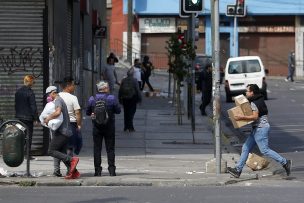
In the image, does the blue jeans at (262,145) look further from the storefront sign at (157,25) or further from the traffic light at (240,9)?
the storefront sign at (157,25)

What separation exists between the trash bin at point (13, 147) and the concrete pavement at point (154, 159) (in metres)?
0.42

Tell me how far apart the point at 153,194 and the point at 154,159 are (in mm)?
5106

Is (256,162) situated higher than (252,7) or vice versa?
(252,7)

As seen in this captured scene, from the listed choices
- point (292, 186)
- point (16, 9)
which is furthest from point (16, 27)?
point (292, 186)

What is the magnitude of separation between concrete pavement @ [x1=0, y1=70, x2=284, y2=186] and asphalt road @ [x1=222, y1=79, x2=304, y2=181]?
111 cm

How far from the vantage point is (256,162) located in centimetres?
1703

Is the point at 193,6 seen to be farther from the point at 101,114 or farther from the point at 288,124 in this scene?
the point at 288,124

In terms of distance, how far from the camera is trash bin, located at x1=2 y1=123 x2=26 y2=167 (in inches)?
584

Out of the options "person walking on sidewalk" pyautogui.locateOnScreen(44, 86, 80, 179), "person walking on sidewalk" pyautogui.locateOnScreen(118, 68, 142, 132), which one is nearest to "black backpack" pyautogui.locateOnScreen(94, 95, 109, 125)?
"person walking on sidewalk" pyautogui.locateOnScreen(44, 86, 80, 179)

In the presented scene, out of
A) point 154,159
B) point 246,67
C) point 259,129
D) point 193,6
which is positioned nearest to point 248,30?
point 246,67

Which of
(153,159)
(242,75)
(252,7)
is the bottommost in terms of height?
(242,75)

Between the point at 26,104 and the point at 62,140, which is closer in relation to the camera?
the point at 62,140

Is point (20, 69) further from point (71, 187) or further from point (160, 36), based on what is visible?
point (160, 36)

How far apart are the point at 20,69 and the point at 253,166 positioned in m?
5.25
